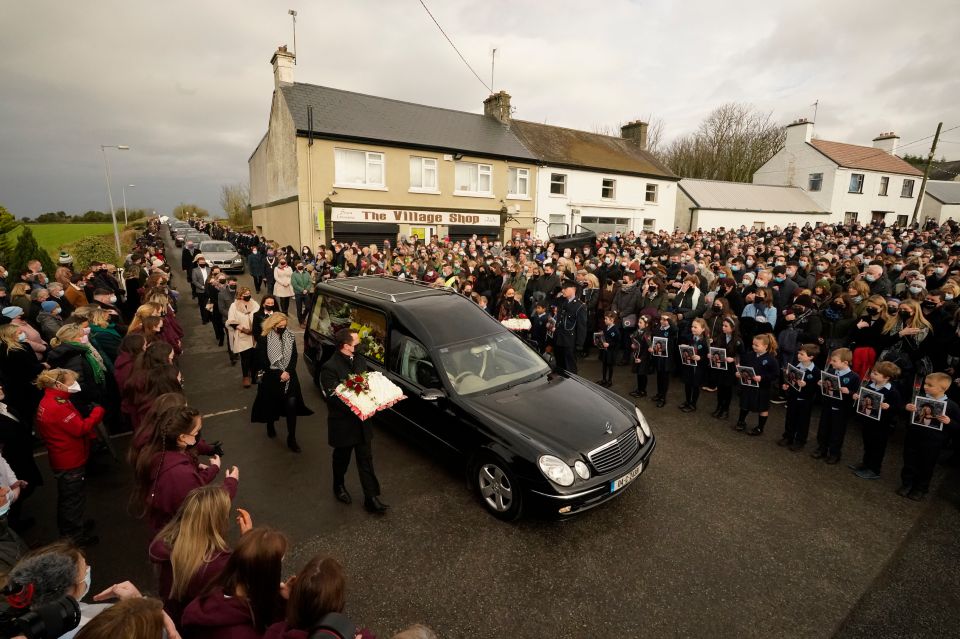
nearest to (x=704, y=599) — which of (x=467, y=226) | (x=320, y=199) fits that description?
(x=320, y=199)

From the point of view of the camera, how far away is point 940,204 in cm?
3772

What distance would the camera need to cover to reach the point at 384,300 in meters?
6.48

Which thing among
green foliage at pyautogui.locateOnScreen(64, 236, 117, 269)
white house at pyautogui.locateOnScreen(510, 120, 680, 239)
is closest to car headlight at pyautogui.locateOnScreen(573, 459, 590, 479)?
white house at pyautogui.locateOnScreen(510, 120, 680, 239)

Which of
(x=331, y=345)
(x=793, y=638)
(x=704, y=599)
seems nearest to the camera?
(x=793, y=638)

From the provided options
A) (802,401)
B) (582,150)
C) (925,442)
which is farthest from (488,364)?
(582,150)

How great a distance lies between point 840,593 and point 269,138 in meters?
28.9

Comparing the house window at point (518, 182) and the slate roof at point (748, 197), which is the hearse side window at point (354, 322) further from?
the slate roof at point (748, 197)

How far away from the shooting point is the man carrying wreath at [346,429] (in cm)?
465

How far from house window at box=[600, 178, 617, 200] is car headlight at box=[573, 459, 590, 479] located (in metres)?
26.2

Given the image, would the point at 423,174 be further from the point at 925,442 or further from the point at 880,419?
the point at 925,442

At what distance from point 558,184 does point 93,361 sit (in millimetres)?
24712

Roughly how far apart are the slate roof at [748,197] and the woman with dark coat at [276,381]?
3243cm

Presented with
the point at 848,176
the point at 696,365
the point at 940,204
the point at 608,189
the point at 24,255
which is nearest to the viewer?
the point at 696,365

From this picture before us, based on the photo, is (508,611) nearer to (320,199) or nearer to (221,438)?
(221,438)
